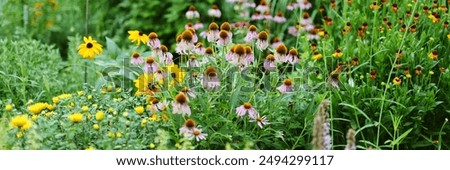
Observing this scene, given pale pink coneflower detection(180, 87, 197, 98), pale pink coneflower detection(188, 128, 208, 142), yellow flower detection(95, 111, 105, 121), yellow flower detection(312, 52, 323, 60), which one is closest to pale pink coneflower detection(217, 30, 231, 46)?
pale pink coneflower detection(180, 87, 197, 98)

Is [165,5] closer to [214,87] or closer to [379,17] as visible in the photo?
[379,17]

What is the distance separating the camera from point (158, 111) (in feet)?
10.2

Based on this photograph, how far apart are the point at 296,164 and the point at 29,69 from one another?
62.7 inches

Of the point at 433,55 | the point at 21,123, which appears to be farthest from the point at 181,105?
the point at 433,55

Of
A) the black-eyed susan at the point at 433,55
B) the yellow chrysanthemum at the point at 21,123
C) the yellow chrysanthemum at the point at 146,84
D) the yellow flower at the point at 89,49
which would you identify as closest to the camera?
the yellow chrysanthemum at the point at 21,123

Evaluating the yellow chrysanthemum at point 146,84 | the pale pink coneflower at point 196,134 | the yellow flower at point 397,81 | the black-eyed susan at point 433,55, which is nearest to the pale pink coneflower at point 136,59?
the yellow chrysanthemum at point 146,84

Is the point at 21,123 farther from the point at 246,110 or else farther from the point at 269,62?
the point at 269,62

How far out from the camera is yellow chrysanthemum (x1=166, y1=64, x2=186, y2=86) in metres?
3.16

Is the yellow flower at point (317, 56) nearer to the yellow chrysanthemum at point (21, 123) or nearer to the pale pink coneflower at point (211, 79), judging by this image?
the pale pink coneflower at point (211, 79)

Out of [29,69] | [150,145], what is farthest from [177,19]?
[150,145]

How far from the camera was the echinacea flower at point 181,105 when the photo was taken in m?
2.89

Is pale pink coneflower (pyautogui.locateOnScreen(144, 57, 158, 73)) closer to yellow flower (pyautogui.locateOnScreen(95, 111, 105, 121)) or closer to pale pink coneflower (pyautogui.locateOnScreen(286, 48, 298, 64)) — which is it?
yellow flower (pyautogui.locateOnScreen(95, 111, 105, 121))

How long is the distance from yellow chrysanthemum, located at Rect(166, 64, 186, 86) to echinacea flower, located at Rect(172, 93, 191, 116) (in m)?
0.24

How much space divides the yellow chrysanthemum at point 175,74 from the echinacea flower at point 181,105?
0.24m
